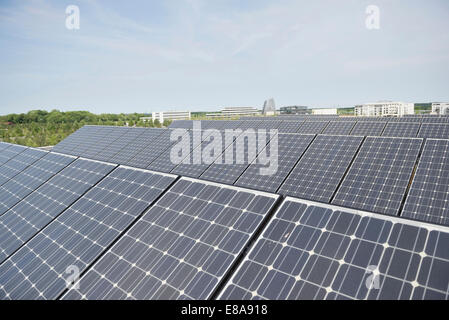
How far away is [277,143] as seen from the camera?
19250mm

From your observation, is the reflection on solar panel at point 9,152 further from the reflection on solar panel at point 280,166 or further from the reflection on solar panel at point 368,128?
the reflection on solar panel at point 368,128

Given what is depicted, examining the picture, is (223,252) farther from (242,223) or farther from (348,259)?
(348,259)

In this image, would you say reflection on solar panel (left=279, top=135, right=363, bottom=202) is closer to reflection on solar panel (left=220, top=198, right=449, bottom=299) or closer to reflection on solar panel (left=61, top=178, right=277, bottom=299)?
reflection on solar panel (left=61, top=178, right=277, bottom=299)

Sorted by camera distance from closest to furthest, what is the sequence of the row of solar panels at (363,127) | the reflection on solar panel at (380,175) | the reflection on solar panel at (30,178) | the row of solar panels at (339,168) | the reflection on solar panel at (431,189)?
the reflection on solar panel at (30,178) < the reflection on solar panel at (431,189) < the row of solar panels at (339,168) < the reflection on solar panel at (380,175) < the row of solar panels at (363,127)

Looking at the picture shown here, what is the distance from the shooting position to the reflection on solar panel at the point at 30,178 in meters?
12.2

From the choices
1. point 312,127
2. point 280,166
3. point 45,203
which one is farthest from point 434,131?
point 45,203

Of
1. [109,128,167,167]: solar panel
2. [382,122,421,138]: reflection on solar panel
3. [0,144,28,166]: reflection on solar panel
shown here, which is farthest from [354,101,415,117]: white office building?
[0,144,28,166]: reflection on solar panel

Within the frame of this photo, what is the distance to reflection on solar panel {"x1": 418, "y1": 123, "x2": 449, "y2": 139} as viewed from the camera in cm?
2514

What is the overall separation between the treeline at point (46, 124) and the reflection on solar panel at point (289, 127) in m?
49.6

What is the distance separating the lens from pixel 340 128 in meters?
33.2

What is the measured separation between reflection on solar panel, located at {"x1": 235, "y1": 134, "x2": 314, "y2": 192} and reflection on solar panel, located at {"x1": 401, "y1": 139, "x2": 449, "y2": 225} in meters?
6.31

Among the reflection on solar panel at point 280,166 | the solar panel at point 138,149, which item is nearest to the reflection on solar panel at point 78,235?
the reflection on solar panel at point 280,166

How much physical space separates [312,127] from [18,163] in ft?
101
